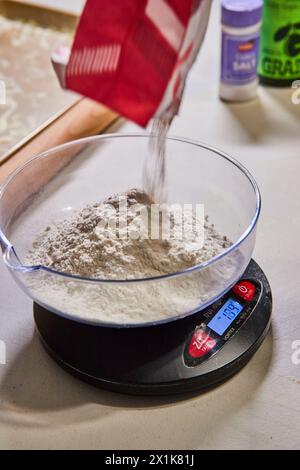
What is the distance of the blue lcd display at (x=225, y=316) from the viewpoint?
675 mm

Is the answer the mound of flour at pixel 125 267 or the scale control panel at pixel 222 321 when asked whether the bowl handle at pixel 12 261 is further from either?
the scale control panel at pixel 222 321

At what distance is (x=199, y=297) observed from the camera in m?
0.66

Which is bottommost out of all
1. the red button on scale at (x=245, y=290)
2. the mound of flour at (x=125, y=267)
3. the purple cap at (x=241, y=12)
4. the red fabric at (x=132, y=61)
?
the red button on scale at (x=245, y=290)

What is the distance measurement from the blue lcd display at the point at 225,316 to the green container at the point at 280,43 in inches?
23.2

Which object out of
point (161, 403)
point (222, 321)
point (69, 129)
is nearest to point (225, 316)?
point (222, 321)

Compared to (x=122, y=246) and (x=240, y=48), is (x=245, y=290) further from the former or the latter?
(x=240, y=48)

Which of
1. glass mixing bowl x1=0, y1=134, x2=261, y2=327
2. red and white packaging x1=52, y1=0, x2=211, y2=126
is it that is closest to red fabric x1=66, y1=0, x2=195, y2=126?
red and white packaging x1=52, y1=0, x2=211, y2=126

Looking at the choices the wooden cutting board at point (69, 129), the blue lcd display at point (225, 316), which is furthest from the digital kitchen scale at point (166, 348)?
the wooden cutting board at point (69, 129)

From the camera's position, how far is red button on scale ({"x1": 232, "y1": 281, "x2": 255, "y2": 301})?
71 cm

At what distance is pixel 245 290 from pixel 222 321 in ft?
0.18

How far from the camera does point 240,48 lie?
1070 millimetres

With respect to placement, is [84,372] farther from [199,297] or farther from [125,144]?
[125,144]

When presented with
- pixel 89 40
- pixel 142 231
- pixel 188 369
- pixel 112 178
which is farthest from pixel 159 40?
pixel 112 178

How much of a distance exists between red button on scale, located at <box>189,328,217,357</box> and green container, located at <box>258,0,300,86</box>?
639 mm
